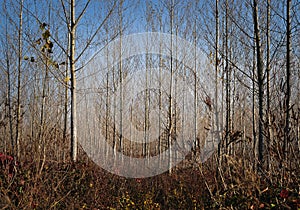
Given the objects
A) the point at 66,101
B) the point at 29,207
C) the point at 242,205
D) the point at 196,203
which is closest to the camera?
the point at 242,205

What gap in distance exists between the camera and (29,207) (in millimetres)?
3730

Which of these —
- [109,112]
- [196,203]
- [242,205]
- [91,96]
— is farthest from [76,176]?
[91,96]

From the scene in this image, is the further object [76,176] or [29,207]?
[76,176]

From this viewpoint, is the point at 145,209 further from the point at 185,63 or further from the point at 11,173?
the point at 185,63

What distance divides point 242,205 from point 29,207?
2.30m

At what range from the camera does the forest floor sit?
9.77 ft

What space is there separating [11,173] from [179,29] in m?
7.22

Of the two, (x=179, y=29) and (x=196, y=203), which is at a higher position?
(x=179, y=29)

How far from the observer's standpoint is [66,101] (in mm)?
7988

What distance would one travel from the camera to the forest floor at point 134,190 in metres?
2.98

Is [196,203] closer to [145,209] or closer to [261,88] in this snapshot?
[145,209]

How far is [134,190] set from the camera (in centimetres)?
743

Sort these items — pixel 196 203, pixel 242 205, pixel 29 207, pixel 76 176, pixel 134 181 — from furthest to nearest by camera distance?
1. pixel 134 181
2. pixel 76 176
3. pixel 196 203
4. pixel 29 207
5. pixel 242 205

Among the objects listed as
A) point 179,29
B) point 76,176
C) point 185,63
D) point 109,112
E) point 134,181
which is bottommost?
point 134,181
